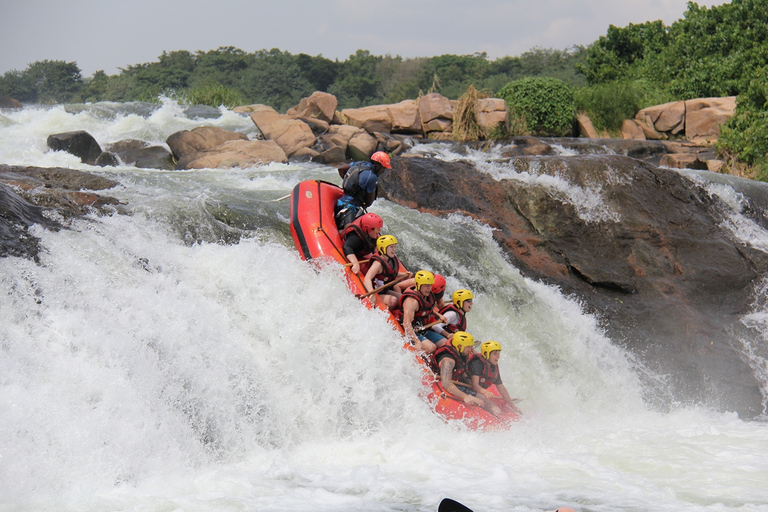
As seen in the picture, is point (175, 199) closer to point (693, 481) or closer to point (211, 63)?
point (693, 481)

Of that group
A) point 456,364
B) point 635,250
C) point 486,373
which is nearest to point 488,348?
point 486,373

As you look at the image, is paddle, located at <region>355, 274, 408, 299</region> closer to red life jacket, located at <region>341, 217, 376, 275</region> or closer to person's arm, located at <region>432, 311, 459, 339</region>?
red life jacket, located at <region>341, 217, 376, 275</region>

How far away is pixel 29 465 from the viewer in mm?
3543

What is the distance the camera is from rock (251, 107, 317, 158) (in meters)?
13.4

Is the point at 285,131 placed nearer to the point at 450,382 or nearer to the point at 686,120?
the point at 686,120

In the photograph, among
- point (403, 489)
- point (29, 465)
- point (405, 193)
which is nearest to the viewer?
point (29, 465)

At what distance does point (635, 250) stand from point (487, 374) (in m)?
3.50

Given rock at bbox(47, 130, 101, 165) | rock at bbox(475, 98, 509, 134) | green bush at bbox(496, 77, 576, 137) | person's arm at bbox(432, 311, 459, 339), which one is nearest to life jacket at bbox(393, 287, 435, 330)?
person's arm at bbox(432, 311, 459, 339)

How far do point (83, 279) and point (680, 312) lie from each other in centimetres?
579

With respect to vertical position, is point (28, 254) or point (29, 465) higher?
point (28, 254)

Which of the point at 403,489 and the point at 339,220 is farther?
the point at 339,220

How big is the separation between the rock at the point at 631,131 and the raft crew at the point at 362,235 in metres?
11.4

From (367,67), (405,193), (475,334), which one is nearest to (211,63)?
(367,67)

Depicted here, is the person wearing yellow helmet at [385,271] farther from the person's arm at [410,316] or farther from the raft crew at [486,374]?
the raft crew at [486,374]
